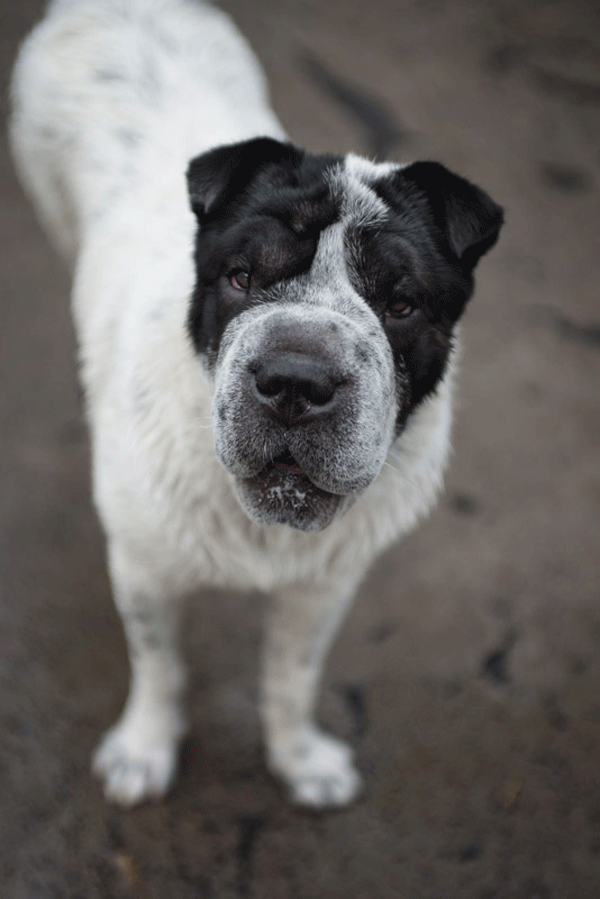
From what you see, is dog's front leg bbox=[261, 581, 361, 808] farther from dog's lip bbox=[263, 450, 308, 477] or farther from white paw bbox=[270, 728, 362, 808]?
dog's lip bbox=[263, 450, 308, 477]

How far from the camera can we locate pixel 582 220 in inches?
225

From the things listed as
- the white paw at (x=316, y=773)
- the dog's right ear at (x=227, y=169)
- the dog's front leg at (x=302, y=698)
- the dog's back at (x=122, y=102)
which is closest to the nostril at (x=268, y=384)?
the dog's right ear at (x=227, y=169)

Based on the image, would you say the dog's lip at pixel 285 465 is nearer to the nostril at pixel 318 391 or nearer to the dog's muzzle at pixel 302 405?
the dog's muzzle at pixel 302 405

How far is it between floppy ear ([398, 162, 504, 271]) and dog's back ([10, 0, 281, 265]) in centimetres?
98

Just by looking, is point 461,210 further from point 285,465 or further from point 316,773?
point 316,773

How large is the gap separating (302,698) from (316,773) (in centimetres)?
34

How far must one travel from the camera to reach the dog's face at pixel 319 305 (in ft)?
5.84

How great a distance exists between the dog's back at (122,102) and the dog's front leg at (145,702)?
53.8 inches

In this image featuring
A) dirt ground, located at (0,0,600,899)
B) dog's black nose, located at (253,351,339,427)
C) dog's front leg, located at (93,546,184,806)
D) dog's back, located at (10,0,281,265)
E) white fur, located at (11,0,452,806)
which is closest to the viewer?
dog's black nose, located at (253,351,339,427)

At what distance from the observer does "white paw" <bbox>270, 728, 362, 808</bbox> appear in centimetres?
298

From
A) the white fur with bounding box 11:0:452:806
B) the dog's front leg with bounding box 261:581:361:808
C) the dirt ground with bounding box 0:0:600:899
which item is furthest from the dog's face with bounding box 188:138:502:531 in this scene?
the dirt ground with bounding box 0:0:600:899

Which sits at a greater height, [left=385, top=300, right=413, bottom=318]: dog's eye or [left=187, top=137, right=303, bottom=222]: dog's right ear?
[left=187, top=137, right=303, bottom=222]: dog's right ear

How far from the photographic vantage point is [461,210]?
207 centimetres

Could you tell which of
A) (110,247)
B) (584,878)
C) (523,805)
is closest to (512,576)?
(523,805)
